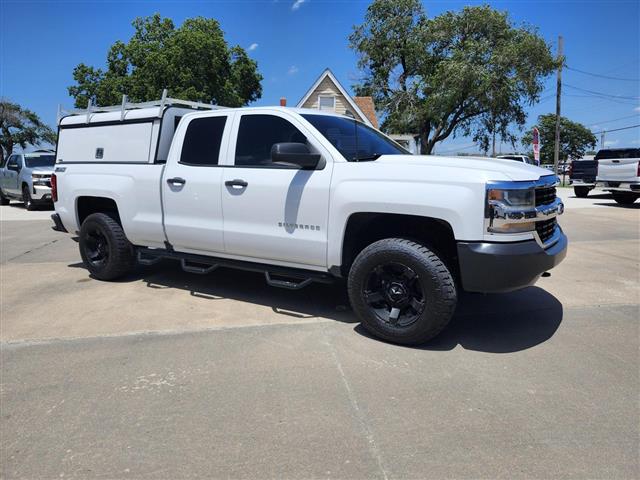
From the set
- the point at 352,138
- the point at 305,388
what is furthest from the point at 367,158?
the point at 305,388

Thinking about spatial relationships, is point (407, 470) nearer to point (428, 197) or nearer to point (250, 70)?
point (428, 197)

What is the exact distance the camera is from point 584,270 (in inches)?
268

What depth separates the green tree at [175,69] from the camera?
3338cm

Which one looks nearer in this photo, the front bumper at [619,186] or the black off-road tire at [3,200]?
the front bumper at [619,186]

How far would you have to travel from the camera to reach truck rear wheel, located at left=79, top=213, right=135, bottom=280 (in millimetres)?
5957

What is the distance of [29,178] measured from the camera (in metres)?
15.4

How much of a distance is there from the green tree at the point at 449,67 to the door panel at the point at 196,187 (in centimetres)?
3021

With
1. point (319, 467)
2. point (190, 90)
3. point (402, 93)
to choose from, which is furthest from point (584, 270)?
point (402, 93)

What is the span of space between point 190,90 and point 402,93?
50.9 ft

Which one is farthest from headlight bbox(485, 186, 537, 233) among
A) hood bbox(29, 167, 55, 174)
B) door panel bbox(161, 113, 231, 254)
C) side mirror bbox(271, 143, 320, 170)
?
hood bbox(29, 167, 55, 174)

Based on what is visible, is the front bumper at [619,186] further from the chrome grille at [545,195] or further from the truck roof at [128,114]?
the truck roof at [128,114]

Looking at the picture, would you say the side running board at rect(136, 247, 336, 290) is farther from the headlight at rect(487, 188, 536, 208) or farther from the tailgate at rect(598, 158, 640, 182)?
the tailgate at rect(598, 158, 640, 182)

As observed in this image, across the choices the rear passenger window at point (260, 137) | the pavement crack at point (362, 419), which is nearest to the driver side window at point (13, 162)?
the rear passenger window at point (260, 137)

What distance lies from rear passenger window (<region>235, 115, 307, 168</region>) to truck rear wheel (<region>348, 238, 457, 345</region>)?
141cm
